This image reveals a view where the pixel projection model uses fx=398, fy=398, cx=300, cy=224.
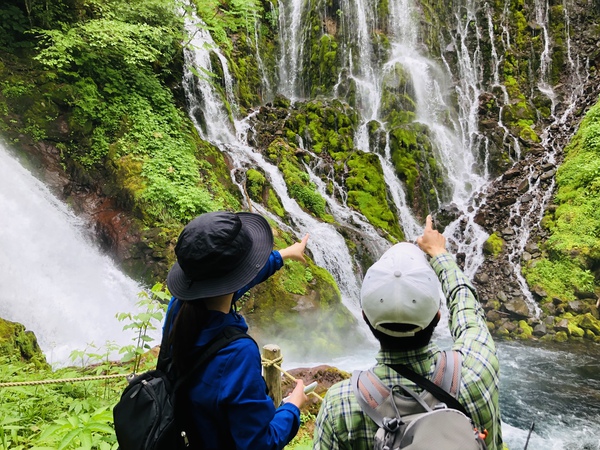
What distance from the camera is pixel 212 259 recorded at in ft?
4.86

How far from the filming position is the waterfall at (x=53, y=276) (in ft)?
19.9

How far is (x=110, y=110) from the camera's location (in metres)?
8.45

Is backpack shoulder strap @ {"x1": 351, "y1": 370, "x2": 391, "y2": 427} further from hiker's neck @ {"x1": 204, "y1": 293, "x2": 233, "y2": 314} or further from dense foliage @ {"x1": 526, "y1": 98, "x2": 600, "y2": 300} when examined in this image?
dense foliage @ {"x1": 526, "y1": 98, "x2": 600, "y2": 300}

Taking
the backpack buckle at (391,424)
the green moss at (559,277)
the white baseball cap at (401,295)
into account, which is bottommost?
the green moss at (559,277)

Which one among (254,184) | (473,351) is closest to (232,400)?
(473,351)

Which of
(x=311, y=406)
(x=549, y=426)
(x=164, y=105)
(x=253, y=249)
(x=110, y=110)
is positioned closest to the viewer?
(x=253, y=249)

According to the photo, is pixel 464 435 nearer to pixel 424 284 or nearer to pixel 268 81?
pixel 424 284

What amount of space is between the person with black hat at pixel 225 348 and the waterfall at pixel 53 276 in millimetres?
5238

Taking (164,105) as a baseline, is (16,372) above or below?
below

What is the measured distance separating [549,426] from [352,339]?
3484 millimetres

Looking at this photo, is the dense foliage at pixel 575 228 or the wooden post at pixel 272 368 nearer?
the wooden post at pixel 272 368

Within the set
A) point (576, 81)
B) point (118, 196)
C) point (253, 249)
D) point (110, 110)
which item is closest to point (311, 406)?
point (253, 249)

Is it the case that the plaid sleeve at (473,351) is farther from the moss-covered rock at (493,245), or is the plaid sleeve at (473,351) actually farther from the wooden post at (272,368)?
the moss-covered rock at (493,245)

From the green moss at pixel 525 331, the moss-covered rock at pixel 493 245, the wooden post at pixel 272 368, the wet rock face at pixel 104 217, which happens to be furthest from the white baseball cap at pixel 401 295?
the moss-covered rock at pixel 493 245
